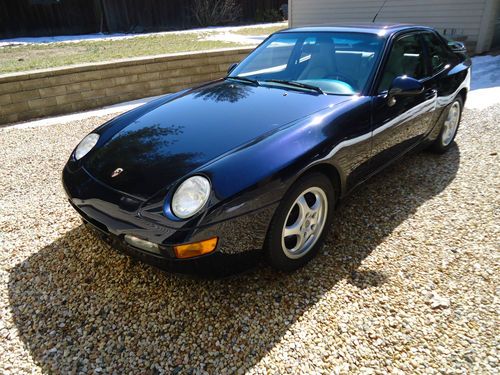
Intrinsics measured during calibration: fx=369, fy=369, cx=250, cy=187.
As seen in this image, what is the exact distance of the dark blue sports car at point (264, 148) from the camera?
1.86 m

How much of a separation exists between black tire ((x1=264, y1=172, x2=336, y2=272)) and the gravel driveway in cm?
10

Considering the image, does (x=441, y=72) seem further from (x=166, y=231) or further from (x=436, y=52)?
(x=166, y=231)

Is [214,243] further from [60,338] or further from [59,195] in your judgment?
[59,195]

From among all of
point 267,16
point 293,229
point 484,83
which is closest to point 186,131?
point 293,229

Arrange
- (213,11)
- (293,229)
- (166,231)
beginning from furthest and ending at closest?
(213,11), (293,229), (166,231)

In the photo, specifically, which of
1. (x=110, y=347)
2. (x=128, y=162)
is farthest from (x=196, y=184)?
(x=110, y=347)

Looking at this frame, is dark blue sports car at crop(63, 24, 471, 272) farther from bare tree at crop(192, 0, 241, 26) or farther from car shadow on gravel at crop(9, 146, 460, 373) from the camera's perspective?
bare tree at crop(192, 0, 241, 26)

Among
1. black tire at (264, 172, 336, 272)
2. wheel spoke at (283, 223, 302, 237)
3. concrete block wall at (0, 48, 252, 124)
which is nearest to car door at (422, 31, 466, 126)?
black tire at (264, 172, 336, 272)

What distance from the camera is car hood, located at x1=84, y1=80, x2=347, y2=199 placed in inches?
79.9

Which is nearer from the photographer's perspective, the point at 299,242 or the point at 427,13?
the point at 299,242

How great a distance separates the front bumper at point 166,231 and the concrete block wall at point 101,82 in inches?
174

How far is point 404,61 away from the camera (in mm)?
3059

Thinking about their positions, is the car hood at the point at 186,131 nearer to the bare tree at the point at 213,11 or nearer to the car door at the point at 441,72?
the car door at the point at 441,72

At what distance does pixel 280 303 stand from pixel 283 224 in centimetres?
46
